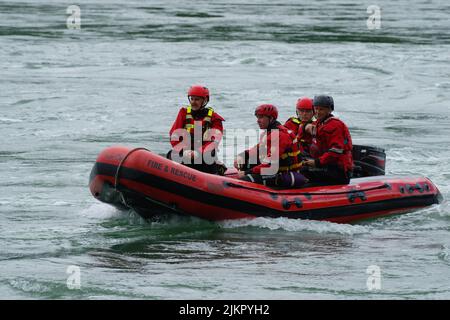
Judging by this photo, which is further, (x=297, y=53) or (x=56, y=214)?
(x=297, y=53)

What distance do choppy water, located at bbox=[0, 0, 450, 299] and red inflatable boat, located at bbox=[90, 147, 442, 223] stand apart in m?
0.15

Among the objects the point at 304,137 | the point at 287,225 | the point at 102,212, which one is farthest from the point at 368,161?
the point at 102,212

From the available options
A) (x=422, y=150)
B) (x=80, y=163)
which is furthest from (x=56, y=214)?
(x=422, y=150)

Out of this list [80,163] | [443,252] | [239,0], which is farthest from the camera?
[239,0]

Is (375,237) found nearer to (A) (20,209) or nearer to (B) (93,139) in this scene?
(A) (20,209)

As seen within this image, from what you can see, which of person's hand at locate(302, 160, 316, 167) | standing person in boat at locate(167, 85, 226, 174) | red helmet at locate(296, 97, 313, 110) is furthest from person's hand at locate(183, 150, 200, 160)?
red helmet at locate(296, 97, 313, 110)

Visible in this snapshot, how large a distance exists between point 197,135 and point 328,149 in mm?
1272

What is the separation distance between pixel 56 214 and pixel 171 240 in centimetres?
170

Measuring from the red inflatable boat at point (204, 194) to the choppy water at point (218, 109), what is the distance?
15cm

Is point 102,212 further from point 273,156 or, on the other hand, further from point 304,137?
point 304,137

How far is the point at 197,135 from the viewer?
30.7 feet

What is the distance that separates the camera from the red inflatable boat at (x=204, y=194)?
8727 mm
